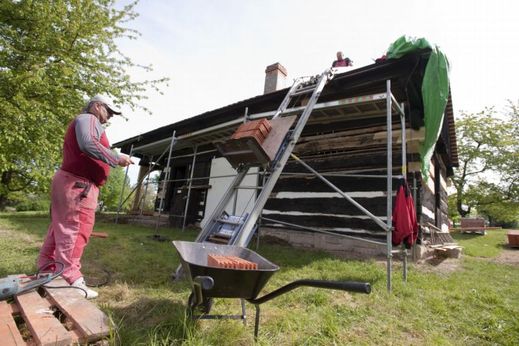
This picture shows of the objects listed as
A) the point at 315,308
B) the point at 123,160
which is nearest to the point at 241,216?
the point at 315,308

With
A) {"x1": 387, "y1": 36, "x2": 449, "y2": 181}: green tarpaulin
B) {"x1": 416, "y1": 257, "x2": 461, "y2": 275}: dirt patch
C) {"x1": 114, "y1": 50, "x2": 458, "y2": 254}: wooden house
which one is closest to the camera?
{"x1": 416, "y1": 257, "x2": 461, "y2": 275}: dirt patch

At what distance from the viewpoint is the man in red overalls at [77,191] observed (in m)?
2.55

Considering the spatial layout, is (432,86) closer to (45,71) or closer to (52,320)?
(52,320)

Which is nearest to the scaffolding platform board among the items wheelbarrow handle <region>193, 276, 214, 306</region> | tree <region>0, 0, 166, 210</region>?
wheelbarrow handle <region>193, 276, 214, 306</region>

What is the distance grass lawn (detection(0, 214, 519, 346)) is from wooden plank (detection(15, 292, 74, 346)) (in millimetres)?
264

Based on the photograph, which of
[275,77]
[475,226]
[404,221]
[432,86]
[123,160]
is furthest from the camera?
[475,226]

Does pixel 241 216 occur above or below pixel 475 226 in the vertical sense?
below

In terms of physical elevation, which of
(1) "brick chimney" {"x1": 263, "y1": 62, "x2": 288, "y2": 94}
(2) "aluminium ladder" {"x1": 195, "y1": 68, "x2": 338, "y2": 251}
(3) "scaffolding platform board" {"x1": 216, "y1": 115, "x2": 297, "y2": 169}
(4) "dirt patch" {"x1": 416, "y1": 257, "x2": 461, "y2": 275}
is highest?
(1) "brick chimney" {"x1": 263, "y1": 62, "x2": 288, "y2": 94}

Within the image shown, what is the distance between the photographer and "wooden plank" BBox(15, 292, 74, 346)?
4.83ft

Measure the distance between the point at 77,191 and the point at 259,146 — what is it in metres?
1.87

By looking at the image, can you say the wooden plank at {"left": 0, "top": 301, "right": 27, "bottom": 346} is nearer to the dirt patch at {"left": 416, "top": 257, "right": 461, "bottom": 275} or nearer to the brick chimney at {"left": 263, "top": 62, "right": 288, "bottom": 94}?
the dirt patch at {"left": 416, "top": 257, "right": 461, "bottom": 275}

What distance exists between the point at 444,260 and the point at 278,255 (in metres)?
4.11

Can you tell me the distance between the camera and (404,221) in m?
4.09

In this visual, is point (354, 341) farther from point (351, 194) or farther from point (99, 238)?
point (99, 238)
